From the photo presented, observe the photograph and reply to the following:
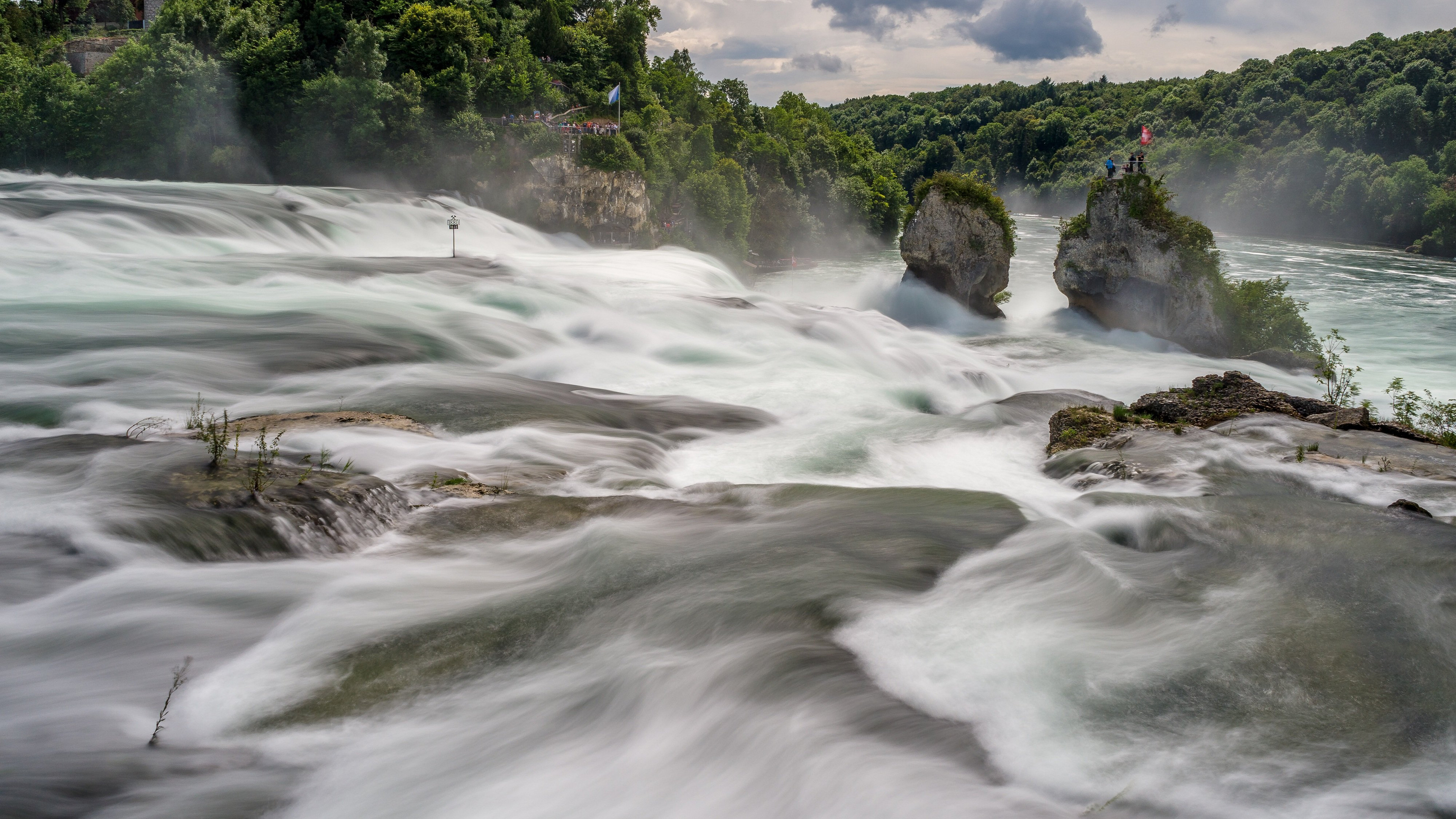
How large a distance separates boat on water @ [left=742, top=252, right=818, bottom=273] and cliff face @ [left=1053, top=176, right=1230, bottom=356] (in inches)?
1047

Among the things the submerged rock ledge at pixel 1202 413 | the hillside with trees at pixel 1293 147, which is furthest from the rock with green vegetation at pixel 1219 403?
the hillside with trees at pixel 1293 147

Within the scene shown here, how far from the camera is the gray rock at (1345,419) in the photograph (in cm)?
1335

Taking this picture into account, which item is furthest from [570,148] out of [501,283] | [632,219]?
[501,283]

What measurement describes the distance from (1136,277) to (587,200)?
26.0 metres

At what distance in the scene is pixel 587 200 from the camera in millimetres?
44750

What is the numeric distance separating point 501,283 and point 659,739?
20.4 m

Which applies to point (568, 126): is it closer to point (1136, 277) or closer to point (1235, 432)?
point (1136, 277)

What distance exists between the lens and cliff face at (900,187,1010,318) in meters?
35.0

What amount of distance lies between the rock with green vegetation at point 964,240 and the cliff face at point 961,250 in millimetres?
15

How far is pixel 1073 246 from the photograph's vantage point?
33188 millimetres

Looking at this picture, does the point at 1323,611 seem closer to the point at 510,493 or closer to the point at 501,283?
the point at 510,493

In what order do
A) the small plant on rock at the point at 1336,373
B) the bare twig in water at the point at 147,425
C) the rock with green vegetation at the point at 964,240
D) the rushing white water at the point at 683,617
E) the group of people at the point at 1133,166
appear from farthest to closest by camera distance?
the rock with green vegetation at the point at 964,240 < the group of people at the point at 1133,166 < the small plant on rock at the point at 1336,373 < the bare twig in water at the point at 147,425 < the rushing white water at the point at 683,617

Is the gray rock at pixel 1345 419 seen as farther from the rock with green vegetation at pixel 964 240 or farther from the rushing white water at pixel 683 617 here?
the rock with green vegetation at pixel 964 240

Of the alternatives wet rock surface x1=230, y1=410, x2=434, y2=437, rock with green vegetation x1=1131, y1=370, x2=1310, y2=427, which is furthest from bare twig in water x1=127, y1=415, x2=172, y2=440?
rock with green vegetation x1=1131, y1=370, x2=1310, y2=427
